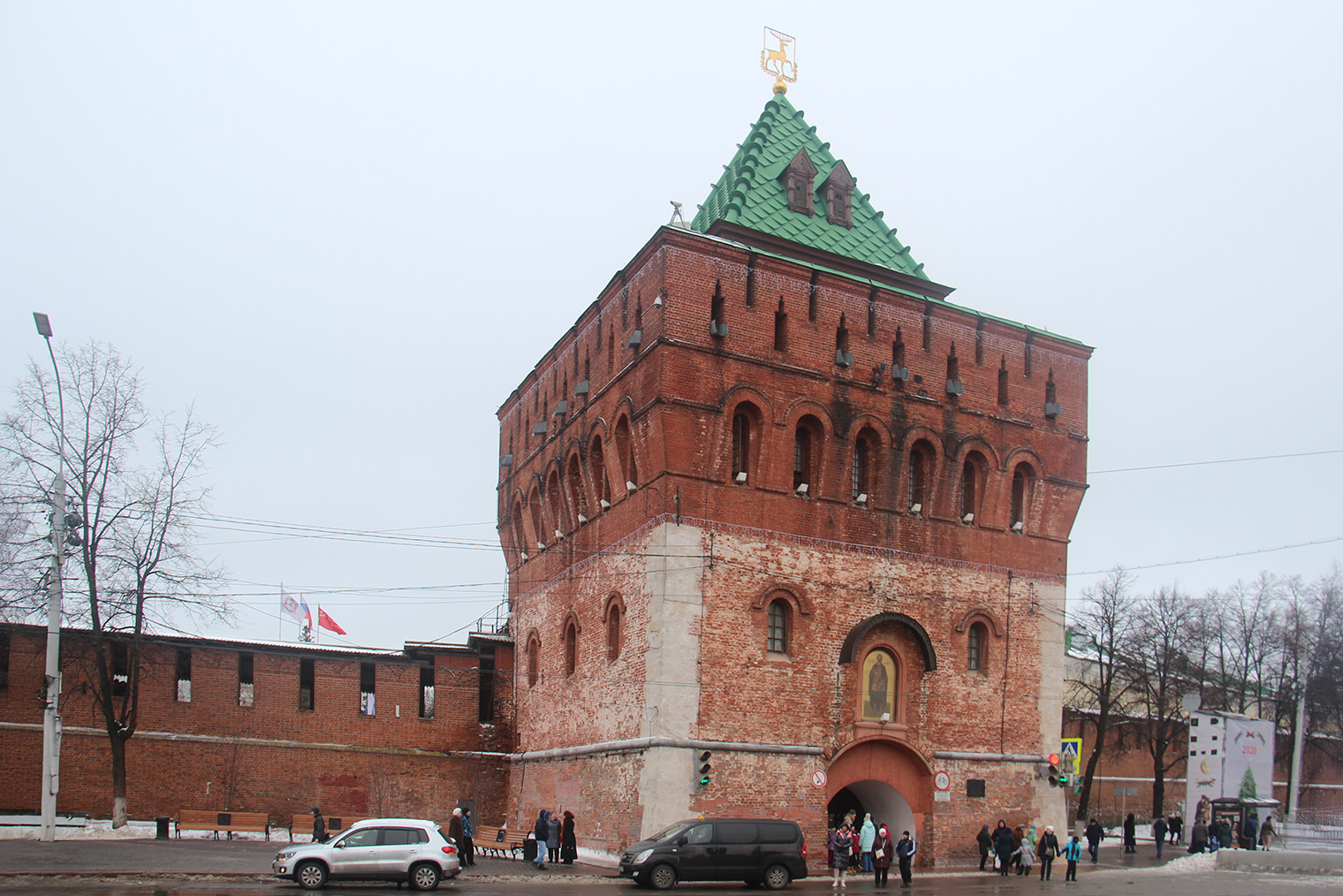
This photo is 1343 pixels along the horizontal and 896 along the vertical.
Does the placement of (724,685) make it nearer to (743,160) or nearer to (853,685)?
(853,685)

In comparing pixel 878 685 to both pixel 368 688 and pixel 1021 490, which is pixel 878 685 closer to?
pixel 1021 490

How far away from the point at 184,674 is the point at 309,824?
231 inches

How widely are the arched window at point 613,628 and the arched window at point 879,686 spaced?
5924 mm

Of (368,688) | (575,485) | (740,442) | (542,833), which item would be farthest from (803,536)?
(368,688)

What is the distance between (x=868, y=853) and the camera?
92.4 ft

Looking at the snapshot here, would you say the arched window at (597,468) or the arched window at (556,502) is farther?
the arched window at (556,502)

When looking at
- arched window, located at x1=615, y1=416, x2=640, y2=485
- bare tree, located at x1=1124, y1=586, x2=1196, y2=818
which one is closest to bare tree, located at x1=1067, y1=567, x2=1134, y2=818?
bare tree, located at x1=1124, y1=586, x2=1196, y2=818

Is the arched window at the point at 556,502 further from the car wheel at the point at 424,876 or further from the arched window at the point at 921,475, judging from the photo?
the car wheel at the point at 424,876

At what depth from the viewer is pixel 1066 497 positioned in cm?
3356

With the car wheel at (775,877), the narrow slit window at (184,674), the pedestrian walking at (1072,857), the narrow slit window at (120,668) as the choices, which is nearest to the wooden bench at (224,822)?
the narrow slit window at (184,674)

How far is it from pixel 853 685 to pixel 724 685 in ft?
11.6

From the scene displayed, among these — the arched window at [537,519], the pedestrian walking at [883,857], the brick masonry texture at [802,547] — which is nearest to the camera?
the pedestrian walking at [883,857]

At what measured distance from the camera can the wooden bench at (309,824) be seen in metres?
33.5

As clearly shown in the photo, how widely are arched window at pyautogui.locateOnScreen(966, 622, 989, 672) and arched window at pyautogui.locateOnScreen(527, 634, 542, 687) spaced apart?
41.3ft
